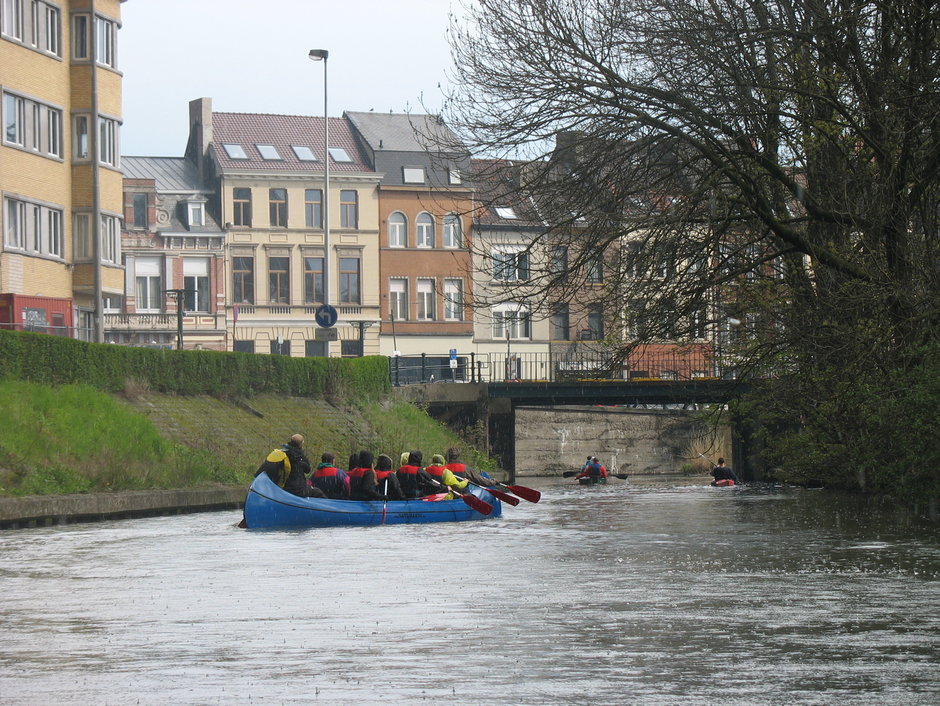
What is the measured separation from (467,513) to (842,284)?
9649 mm

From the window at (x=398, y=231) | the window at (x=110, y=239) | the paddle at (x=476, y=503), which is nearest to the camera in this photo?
the paddle at (x=476, y=503)

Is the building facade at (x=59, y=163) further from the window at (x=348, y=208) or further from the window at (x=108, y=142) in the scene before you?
the window at (x=348, y=208)

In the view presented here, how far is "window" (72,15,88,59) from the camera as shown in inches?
1767

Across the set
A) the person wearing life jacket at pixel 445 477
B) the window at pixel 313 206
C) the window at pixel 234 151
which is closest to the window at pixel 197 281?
the window at pixel 234 151

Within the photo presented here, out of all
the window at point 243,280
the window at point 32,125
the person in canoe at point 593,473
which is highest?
the window at point 32,125

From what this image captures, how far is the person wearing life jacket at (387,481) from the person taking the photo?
29234mm

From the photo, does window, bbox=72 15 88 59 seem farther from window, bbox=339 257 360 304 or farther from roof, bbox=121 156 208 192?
window, bbox=339 257 360 304

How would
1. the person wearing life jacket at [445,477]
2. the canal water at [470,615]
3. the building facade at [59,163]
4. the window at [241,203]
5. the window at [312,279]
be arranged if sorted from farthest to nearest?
the window at [312,279] → the window at [241,203] → the building facade at [59,163] → the person wearing life jacket at [445,477] → the canal water at [470,615]

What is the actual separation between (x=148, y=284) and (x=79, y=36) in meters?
26.1

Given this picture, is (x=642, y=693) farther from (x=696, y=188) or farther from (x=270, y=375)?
(x=270, y=375)

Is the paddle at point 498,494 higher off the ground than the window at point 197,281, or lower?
lower

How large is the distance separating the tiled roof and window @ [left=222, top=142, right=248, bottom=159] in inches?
5.6

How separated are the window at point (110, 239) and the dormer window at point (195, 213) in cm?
2398

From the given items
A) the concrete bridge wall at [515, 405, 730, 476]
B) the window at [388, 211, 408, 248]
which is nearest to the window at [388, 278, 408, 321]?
the window at [388, 211, 408, 248]
